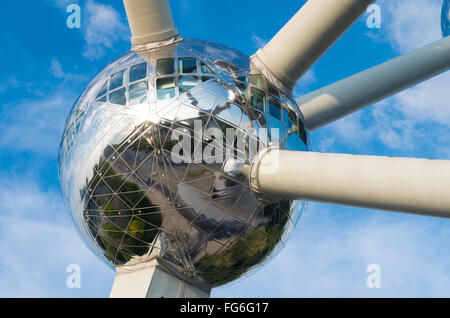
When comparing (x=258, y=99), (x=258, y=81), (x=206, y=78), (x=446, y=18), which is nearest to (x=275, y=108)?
(x=258, y=99)

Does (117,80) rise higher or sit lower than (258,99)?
higher

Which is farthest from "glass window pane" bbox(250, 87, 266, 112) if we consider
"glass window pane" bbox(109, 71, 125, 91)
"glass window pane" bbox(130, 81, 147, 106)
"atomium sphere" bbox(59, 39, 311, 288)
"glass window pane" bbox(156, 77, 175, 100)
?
"glass window pane" bbox(109, 71, 125, 91)

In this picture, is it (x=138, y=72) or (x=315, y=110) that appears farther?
(x=315, y=110)

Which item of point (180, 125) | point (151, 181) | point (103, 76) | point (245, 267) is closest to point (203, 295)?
point (245, 267)

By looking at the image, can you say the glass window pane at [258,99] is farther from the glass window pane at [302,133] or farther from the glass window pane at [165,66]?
the glass window pane at [165,66]

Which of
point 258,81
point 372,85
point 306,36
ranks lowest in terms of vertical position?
point 258,81

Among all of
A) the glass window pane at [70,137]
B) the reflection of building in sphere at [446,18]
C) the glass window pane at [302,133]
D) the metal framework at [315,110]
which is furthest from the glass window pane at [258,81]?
the reflection of building in sphere at [446,18]

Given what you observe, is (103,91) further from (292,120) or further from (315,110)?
(315,110)
